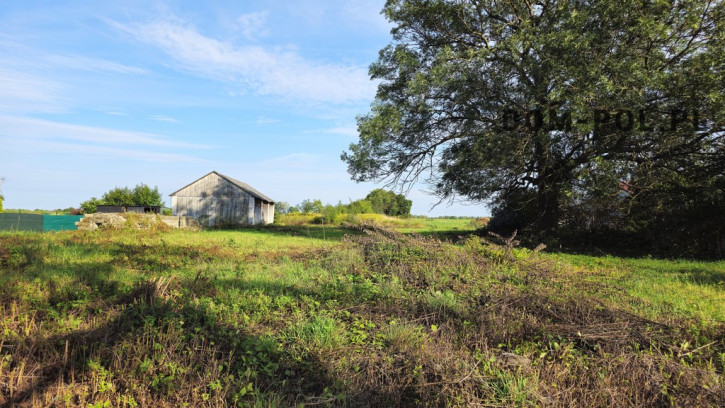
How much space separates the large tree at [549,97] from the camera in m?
12.0

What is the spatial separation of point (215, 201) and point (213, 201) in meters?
0.18

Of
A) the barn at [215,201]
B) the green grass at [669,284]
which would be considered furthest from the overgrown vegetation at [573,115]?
the barn at [215,201]

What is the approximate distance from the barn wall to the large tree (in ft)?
62.6

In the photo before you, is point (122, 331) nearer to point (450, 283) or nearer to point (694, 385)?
point (450, 283)

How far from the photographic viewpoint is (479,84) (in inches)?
552

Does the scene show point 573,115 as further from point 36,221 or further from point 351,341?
point 36,221

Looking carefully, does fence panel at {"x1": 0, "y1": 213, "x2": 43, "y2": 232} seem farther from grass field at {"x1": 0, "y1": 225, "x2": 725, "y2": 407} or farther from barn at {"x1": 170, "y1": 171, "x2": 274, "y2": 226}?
grass field at {"x1": 0, "y1": 225, "x2": 725, "y2": 407}

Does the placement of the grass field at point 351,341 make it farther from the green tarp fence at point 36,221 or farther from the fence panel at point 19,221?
the fence panel at point 19,221

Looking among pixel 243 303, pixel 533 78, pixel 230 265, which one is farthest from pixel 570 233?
pixel 243 303

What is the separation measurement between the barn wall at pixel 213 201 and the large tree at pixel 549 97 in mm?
19081

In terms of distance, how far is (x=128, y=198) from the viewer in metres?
44.8

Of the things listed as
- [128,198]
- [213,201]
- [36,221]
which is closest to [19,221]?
[36,221]

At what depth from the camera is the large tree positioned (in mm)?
12016

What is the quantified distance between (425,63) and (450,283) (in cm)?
1222
